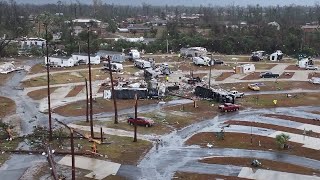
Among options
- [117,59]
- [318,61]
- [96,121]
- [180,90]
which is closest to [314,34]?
[318,61]

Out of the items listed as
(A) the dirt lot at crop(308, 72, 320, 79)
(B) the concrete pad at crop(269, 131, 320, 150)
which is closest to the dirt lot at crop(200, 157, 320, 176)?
(B) the concrete pad at crop(269, 131, 320, 150)

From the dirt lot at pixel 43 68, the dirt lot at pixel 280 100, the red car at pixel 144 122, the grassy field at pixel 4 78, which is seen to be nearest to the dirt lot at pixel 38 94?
the grassy field at pixel 4 78

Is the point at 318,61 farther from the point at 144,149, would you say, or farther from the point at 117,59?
the point at 144,149

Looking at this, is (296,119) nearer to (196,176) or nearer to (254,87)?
(254,87)

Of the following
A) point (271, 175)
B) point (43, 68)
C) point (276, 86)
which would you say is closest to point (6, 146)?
point (271, 175)

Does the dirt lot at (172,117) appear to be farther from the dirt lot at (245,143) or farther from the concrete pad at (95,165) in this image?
the concrete pad at (95,165)

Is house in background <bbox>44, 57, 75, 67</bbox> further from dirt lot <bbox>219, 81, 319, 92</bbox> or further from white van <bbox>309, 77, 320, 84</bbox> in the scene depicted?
white van <bbox>309, 77, 320, 84</bbox>
